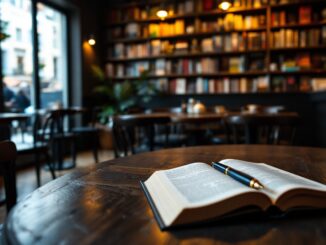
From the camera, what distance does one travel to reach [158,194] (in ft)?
1.83

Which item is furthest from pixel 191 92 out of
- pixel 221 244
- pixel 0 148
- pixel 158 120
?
pixel 221 244

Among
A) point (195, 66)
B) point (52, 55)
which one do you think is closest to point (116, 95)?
point (52, 55)

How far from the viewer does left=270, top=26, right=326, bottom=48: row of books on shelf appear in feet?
16.1

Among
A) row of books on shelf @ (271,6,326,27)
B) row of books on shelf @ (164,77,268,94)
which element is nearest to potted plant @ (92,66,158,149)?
row of books on shelf @ (164,77,268,94)

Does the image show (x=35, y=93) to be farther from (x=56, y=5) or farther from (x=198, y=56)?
(x=198, y=56)

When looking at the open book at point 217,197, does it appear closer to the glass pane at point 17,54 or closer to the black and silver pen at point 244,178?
the black and silver pen at point 244,178

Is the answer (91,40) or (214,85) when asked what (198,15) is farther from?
(91,40)

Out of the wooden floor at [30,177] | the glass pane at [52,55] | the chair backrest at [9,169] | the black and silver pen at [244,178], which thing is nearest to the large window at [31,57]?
the glass pane at [52,55]

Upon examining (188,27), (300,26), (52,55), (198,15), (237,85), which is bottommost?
(237,85)

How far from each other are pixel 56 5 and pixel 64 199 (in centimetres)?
516

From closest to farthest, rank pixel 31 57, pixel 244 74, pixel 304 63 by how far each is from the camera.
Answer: pixel 31 57
pixel 304 63
pixel 244 74

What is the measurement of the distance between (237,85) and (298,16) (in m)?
1.48

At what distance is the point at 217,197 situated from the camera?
47 centimetres

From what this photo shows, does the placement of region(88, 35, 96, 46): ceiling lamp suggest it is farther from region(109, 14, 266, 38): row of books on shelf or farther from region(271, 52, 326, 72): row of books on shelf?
region(271, 52, 326, 72): row of books on shelf
